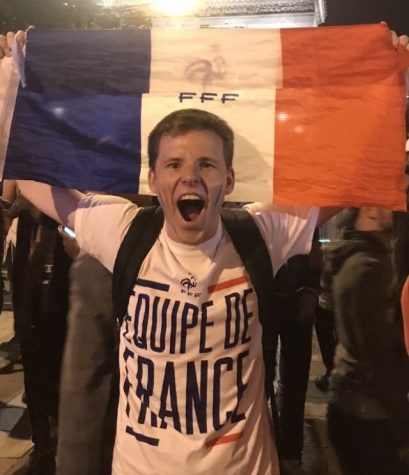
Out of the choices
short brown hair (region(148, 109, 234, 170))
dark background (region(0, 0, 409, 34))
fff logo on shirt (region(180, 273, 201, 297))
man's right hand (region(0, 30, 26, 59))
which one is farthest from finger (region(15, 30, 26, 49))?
dark background (region(0, 0, 409, 34))

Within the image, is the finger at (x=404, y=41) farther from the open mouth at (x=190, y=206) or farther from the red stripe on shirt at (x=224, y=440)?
the red stripe on shirt at (x=224, y=440)

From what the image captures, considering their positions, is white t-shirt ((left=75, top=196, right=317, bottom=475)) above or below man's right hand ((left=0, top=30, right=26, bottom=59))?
below

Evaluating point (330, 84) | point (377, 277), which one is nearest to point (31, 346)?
point (377, 277)

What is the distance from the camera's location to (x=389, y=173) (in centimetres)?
208

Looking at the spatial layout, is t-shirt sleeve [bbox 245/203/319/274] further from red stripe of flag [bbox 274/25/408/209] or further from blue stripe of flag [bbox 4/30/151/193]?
blue stripe of flag [bbox 4/30/151/193]

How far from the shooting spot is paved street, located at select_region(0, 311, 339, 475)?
3.33 meters

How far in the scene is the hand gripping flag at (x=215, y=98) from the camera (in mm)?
2154

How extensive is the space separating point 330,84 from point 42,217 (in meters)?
1.65

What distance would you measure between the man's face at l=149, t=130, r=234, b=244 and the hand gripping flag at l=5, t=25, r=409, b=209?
1.64 feet

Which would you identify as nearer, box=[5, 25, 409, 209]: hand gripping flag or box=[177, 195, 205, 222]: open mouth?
box=[177, 195, 205, 222]: open mouth

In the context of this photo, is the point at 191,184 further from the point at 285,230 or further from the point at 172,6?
the point at 172,6

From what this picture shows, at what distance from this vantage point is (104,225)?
1.82 m

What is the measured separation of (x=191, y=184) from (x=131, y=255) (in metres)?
0.28

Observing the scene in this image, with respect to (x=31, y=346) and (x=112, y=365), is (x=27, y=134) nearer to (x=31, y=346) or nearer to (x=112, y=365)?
(x=112, y=365)
